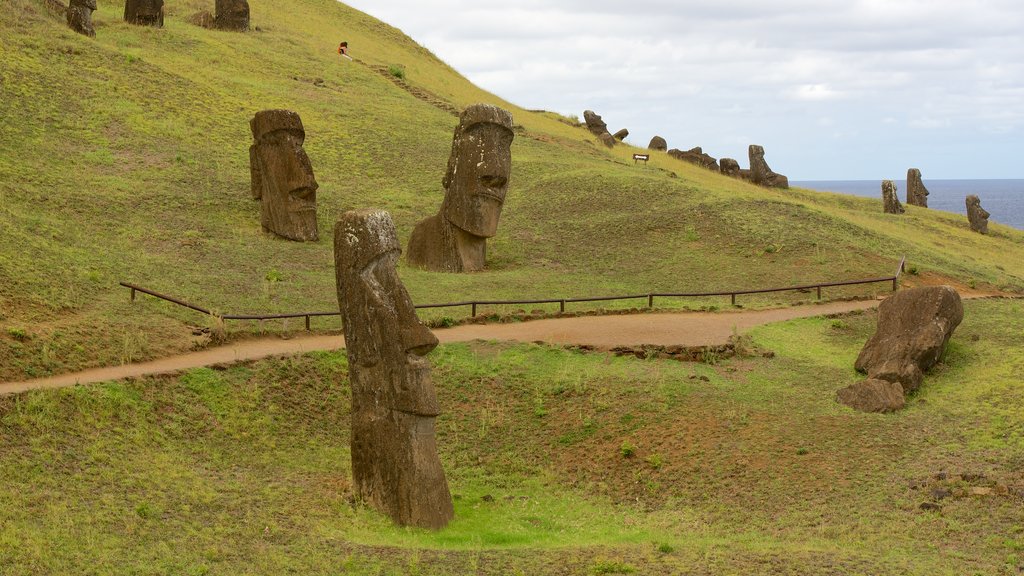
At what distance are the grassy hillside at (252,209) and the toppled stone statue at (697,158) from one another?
487cm

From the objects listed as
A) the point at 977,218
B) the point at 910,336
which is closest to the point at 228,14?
the point at 977,218

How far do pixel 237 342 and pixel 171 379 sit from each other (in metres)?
3.02

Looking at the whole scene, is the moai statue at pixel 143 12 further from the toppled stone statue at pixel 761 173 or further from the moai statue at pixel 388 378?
the moai statue at pixel 388 378

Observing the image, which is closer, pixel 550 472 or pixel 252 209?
pixel 550 472

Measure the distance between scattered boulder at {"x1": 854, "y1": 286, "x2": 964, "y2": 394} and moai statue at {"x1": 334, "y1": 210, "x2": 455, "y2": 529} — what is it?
30.4ft

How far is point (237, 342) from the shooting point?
74.7ft

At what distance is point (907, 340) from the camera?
899 inches

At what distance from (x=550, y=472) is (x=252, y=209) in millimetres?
18776

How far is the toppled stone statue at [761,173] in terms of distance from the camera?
2318 inches

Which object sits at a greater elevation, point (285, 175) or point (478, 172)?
point (478, 172)

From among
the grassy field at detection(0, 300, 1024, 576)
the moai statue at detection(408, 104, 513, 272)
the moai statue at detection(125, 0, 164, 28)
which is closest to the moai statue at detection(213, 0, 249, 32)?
the moai statue at detection(125, 0, 164, 28)

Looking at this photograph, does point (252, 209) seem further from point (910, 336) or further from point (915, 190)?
point (915, 190)

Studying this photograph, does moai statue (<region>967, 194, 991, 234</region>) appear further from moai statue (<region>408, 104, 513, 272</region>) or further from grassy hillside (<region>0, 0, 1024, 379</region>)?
moai statue (<region>408, 104, 513, 272</region>)

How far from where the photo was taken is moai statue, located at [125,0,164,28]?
51.0m
